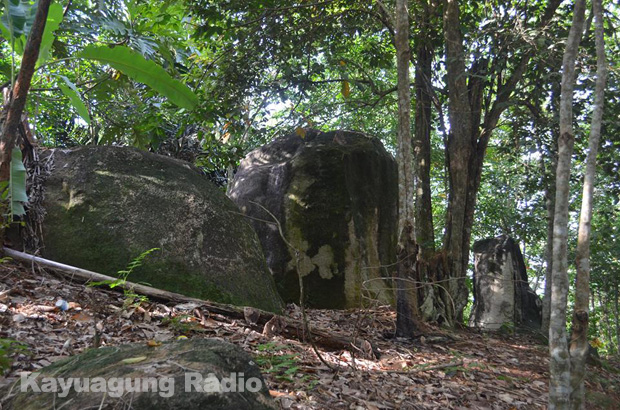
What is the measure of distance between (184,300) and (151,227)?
1.01 meters

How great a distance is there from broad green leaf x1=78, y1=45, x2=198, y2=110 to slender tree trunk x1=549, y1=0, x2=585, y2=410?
3.49m

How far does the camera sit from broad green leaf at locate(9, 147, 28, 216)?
171 inches

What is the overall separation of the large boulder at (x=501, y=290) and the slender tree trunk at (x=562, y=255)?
192 inches

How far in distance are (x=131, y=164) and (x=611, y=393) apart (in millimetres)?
6024

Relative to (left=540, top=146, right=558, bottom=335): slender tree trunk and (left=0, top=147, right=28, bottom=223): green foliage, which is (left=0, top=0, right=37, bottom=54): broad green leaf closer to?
(left=0, top=147, right=28, bottom=223): green foliage

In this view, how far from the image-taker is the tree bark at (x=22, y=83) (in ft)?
13.3

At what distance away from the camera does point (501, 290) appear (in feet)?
30.2

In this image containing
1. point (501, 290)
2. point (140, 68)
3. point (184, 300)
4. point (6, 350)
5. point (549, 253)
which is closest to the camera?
point (6, 350)

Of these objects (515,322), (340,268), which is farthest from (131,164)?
(515,322)

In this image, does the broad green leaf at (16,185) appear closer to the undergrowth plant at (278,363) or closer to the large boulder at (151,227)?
the large boulder at (151,227)

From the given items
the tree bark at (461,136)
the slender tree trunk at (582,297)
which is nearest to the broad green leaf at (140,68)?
the slender tree trunk at (582,297)

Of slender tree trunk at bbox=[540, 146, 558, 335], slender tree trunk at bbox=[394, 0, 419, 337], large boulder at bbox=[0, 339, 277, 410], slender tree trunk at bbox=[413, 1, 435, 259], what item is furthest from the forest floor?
slender tree trunk at bbox=[413, 1, 435, 259]

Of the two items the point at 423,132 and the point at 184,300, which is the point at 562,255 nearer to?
the point at 184,300

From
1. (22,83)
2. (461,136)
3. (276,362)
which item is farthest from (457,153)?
(22,83)
